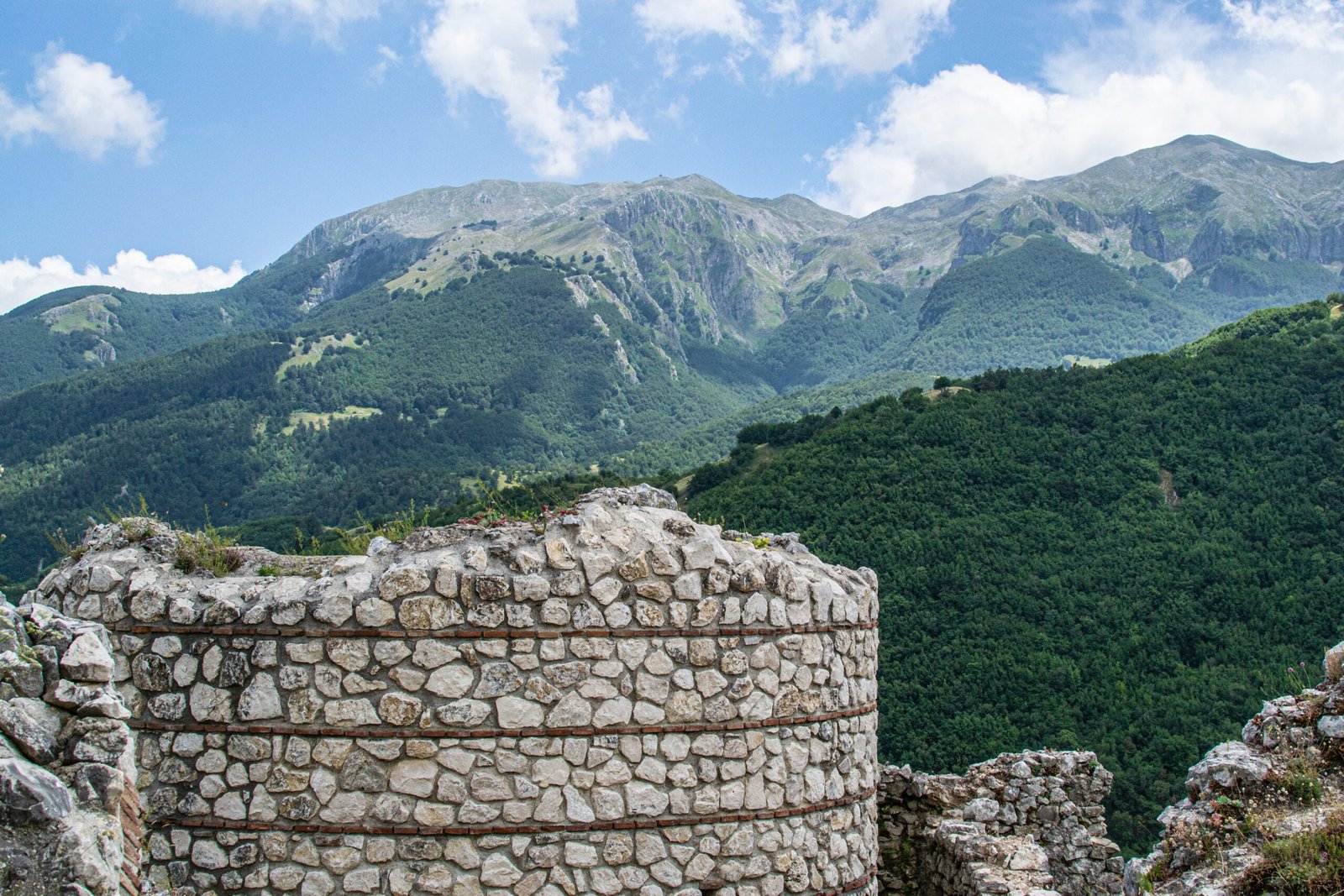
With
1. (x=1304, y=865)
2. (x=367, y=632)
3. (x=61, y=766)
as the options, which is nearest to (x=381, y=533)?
(x=367, y=632)

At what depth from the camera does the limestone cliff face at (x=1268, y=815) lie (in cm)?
570

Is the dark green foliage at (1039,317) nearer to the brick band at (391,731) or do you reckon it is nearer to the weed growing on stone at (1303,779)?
the weed growing on stone at (1303,779)

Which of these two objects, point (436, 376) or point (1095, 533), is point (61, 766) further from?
point (436, 376)

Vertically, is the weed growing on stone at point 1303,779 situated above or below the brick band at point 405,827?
above

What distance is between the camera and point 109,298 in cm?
18138

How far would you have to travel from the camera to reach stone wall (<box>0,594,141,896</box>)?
416 cm

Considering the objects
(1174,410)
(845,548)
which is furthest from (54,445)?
(1174,410)

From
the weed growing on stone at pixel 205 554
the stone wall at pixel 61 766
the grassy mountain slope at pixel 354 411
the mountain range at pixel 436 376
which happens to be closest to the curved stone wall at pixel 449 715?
the weed growing on stone at pixel 205 554

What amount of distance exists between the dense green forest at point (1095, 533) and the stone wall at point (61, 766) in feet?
62.9

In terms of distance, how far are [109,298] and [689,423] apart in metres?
110

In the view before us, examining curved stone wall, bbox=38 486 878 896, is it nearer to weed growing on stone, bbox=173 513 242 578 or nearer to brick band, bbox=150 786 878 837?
brick band, bbox=150 786 878 837

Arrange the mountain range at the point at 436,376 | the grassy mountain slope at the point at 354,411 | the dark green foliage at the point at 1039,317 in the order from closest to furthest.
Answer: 1. the grassy mountain slope at the point at 354,411
2. the mountain range at the point at 436,376
3. the dark green foliage at the point at 1039,317

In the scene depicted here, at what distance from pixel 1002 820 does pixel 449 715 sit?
5.99m

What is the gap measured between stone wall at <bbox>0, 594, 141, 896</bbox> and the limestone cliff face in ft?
19.1
